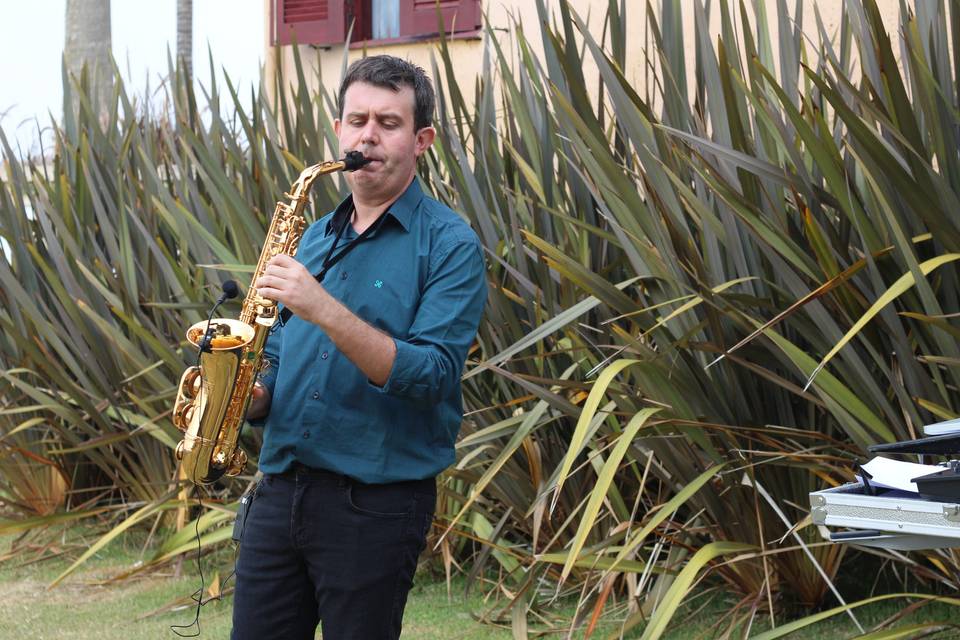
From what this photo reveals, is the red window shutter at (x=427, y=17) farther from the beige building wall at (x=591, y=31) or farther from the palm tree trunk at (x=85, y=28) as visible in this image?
the palm tree trunk at (x=85, y=28)

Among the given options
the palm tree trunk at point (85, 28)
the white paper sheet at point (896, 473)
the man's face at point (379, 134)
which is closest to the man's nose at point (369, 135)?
the man's face at point (379, 134)

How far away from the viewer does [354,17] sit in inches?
324

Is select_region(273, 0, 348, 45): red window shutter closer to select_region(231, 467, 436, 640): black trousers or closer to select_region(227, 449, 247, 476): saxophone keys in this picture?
select_region(227, 449, 247, 476): saxophone keys

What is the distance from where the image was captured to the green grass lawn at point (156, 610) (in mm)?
3742

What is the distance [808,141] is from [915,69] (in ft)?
1.08

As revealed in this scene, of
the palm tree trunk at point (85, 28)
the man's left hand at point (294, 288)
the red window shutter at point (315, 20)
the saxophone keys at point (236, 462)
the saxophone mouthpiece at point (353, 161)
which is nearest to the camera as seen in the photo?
the man's left hand at point (294, 288)

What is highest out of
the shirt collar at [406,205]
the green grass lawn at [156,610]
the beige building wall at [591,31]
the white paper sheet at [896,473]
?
the beige building wall at [591,31]

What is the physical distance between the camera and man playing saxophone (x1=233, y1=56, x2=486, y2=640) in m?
2.43

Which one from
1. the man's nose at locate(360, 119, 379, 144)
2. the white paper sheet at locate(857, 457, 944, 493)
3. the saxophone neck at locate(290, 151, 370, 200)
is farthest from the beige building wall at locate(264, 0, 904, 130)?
the white paper sheet at locate(857, 457, 944, 493)

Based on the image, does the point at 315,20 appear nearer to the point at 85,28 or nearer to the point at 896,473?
the point at 896,473

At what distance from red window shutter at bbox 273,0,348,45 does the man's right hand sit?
6247 mm

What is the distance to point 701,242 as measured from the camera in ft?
12.1

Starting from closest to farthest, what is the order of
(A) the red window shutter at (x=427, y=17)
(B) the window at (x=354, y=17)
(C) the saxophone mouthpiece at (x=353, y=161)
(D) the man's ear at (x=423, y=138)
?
1. (C) the saxophone mouthpiece at (x=353, y=161)
2. (D) the man's ear at (x=423, y=138)
3. (A) the red window shutter at (x=427, y=17)
4. (B) the window at (x=354, y=17)

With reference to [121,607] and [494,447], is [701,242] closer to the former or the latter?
[494,447]
